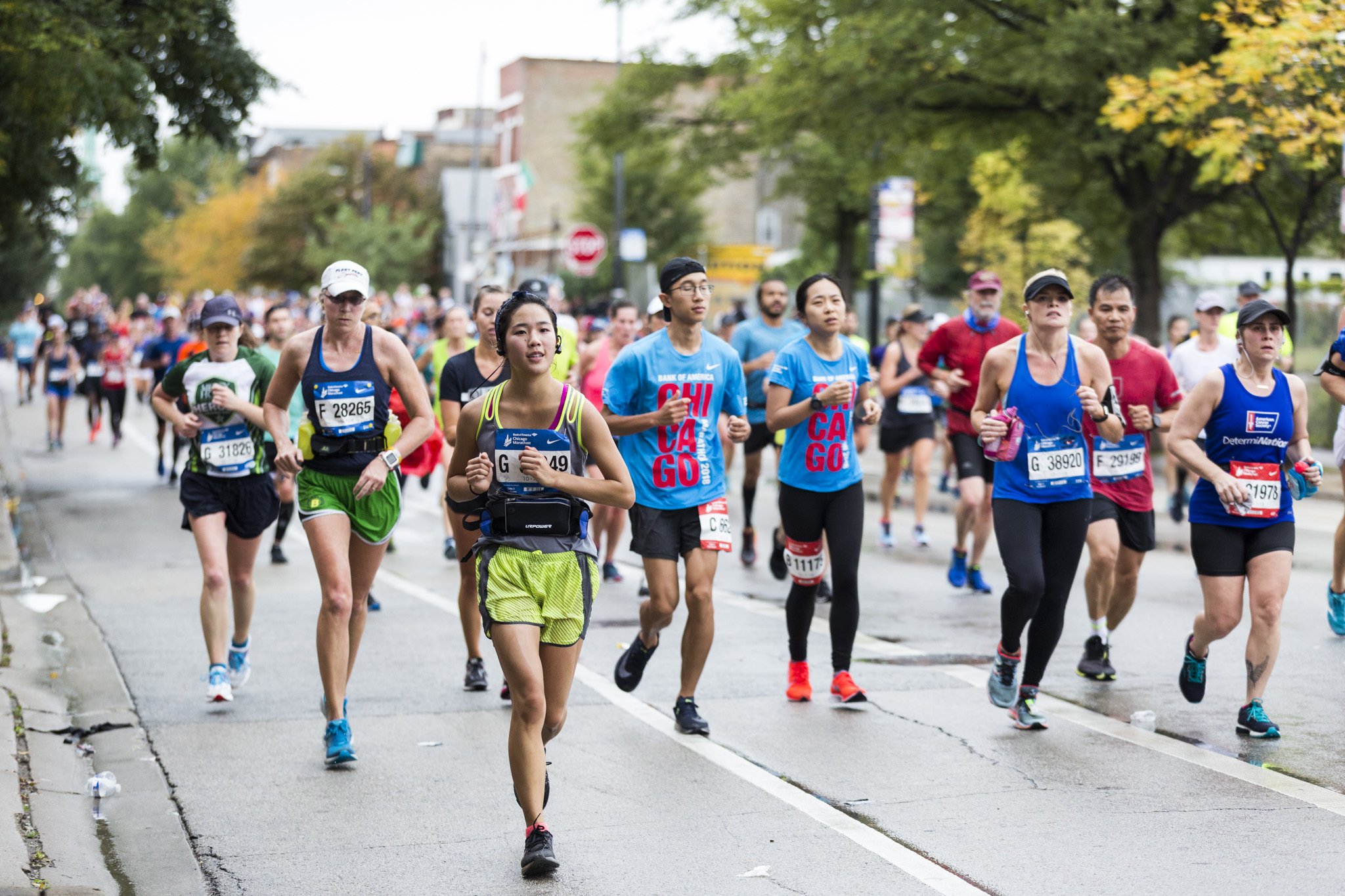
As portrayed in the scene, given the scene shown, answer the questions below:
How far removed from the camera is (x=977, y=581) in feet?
36.0

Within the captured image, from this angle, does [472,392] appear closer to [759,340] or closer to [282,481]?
[759,340]

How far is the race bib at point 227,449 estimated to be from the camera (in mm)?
7609

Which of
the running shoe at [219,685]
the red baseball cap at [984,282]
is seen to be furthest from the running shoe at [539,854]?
the red baseball cap at [984,282]

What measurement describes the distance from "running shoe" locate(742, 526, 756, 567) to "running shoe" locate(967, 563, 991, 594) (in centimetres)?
191

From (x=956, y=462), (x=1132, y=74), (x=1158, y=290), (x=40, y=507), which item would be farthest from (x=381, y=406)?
(x=1158, y=290)

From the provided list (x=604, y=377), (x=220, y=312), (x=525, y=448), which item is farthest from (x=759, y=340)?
(x=525, y=448)

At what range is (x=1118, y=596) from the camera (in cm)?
798

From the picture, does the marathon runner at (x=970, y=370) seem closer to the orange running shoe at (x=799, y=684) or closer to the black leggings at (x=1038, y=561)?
the orange running shoe at (x=799, y=684)

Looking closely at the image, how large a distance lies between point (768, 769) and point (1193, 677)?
206 cm

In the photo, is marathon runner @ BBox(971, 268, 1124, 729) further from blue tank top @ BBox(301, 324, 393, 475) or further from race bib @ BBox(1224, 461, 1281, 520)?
blue tank top @ BBox(301, 324, 393, 475)

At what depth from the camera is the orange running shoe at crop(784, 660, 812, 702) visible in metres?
7.43

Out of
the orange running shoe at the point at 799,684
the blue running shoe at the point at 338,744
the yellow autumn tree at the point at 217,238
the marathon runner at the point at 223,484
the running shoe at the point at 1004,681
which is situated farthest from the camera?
the yellow autumn tree at the point at 217,238

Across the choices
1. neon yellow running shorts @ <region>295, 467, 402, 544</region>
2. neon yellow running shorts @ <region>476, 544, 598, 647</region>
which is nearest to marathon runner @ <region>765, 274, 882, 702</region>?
neon yellow running shorts @ <region>295, 467, 402, 544</region>

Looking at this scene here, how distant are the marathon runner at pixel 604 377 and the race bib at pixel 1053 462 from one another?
460 centimetres
